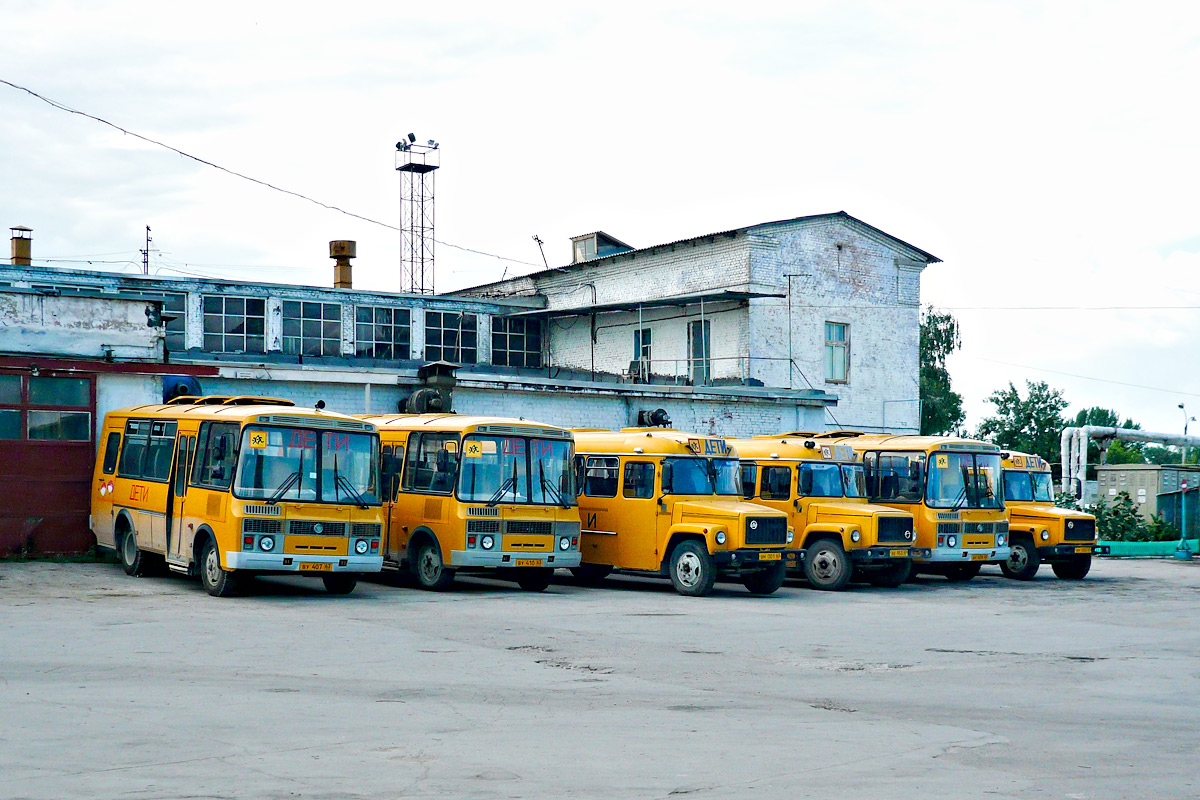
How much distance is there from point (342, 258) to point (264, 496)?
84.9 ft

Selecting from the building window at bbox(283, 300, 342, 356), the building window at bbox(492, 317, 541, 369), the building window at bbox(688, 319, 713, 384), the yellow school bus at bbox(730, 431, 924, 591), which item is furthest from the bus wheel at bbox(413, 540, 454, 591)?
the building window at bbox(492, 317, 541, 369)

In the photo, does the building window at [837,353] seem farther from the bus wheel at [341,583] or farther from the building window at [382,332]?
the bus wheel at [341,583]

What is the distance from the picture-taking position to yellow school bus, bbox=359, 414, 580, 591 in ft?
62.2

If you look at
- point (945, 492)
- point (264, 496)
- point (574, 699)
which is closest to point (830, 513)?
point (945, 492)

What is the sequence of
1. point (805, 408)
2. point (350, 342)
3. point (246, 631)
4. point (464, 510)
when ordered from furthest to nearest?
point (350, 342)
point (805, 408)
point (464, 510)
point (246, 631)

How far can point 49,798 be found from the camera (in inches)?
271

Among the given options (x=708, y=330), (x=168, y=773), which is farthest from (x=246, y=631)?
(x=708, y=330)

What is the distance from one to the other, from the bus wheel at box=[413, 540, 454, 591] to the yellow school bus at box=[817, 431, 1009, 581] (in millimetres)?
8040

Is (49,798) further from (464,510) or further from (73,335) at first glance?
(73,335)

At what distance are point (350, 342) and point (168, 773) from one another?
32963 mm

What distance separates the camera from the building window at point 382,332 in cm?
4012

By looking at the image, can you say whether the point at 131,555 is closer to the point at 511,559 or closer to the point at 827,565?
the point at 511,559

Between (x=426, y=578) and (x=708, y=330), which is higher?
(x=708, y=330)

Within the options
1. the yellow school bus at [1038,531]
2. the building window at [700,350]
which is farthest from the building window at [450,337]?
the yellow school bus at [1038,531]
